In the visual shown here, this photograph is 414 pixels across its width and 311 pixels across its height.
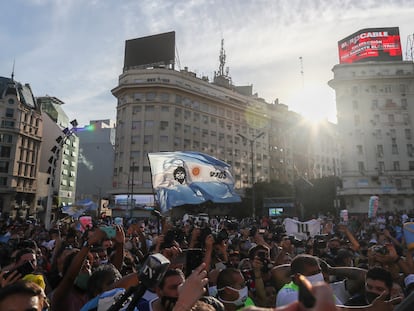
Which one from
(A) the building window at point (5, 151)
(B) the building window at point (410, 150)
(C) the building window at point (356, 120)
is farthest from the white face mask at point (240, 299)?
(A) the building window at point (5, 151)

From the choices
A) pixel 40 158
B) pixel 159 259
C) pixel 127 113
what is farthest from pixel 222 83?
pixel 159 259

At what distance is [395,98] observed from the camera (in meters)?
58.8

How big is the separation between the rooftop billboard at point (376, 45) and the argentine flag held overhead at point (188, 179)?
5590 centimetres

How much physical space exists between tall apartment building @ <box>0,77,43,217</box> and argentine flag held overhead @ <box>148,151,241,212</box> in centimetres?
5470

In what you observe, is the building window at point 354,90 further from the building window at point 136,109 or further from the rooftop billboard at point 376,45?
the building window at point 136,109

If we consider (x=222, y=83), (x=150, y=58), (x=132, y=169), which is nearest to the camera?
(x=132, y=169)

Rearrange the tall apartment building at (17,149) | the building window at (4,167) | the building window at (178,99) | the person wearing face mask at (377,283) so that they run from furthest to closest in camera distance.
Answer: the building window at (178,99)
the building window at (4,167)
the tall apartment building at (17,149)
the person wearing face mask at (377,283)

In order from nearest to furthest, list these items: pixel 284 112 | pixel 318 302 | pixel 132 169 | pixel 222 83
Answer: pixel 318 302
pixel 132 169
pixel 222 83
pixel 284 112

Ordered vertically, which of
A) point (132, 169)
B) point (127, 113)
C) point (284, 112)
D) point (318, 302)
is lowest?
point (318, 302)

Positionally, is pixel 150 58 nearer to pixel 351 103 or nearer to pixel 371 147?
pixel 351 103

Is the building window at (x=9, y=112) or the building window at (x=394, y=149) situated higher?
the building window at (x=9, y=112)

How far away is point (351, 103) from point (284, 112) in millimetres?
24634

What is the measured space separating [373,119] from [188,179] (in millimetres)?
55749

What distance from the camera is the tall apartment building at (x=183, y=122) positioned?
58.8 m
